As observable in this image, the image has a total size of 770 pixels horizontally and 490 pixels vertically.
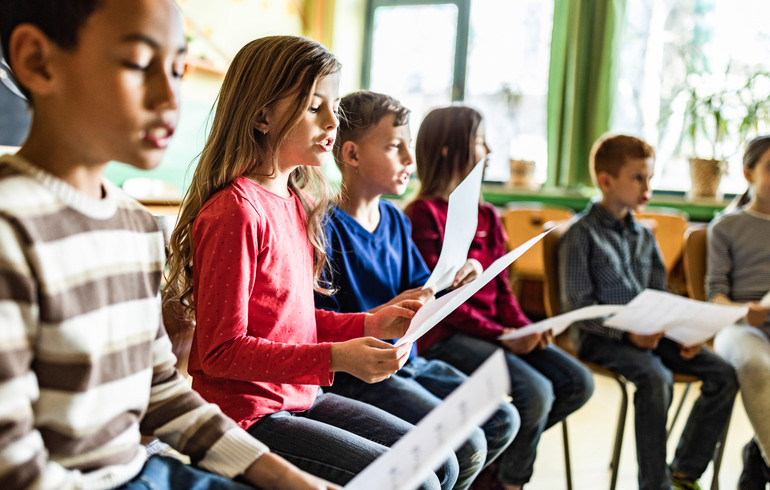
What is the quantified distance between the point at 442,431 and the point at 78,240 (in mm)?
339

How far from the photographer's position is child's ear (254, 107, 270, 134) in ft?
3.58

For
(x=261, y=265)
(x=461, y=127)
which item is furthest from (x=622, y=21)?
(x=261, y=265)

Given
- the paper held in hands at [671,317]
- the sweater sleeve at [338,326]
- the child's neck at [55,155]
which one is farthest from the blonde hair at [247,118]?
the paper held in hands at [671,317]

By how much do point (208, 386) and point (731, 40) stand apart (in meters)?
4.10

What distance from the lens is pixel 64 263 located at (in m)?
0.57

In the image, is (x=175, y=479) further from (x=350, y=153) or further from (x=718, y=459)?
(x=718, y=459)

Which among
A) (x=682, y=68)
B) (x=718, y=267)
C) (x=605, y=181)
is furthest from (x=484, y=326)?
(x=682, y=68)

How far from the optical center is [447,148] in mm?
1901

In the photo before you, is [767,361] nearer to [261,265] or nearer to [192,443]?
[261,265]

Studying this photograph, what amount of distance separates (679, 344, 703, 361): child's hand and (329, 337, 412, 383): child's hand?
1.20 m

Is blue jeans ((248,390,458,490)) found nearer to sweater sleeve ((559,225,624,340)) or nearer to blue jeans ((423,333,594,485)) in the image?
blue jeans ((423,333,594,485))

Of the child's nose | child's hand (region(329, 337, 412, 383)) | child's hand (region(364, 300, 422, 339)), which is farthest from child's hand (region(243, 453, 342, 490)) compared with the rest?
child's hand (region(364, 300, 422, 339))

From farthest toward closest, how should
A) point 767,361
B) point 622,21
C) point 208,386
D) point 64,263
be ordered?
point 622,21 < point 767,361 < point 208,386 < point 64,263

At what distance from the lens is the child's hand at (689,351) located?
71.9 inches
